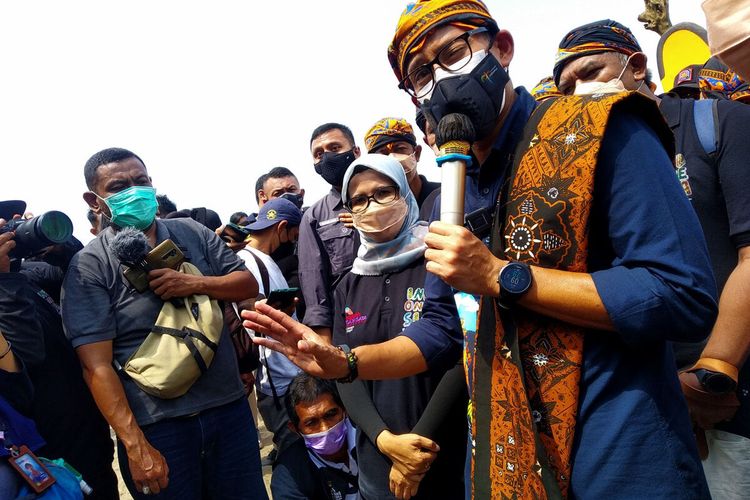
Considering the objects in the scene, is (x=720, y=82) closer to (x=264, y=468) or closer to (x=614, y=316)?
(x=614, y=316)

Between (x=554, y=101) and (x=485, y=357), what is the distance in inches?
26.9

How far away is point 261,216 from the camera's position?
175 inches

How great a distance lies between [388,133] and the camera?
3.89m

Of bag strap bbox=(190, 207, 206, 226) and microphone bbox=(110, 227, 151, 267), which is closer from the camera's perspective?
microphone bbox=(110, 227, 151, 267)

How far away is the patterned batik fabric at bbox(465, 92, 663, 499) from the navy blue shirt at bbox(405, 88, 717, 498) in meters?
0.05

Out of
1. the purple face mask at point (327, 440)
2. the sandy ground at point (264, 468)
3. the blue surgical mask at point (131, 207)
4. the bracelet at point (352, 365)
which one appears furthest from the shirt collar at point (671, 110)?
the sandy ground at point (264, 468)

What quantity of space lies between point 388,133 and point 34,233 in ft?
7.67

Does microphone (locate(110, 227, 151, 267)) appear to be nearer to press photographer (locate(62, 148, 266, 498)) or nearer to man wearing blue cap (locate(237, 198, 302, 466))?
press photographer (locate(62, 148, 266, 498))

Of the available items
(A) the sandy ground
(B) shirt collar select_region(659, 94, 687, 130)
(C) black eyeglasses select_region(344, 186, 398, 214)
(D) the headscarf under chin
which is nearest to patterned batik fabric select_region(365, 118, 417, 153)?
(D) the headscarf under chin

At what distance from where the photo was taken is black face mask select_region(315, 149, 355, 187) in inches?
165

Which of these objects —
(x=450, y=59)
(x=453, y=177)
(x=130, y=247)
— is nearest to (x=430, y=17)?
(x=450, y=59)

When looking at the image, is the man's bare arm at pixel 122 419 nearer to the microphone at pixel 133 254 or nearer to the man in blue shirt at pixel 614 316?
the microphone at pixel 133 254

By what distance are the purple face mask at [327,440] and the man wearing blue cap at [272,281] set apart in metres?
0.15

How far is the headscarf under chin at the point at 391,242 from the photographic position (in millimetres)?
2457
